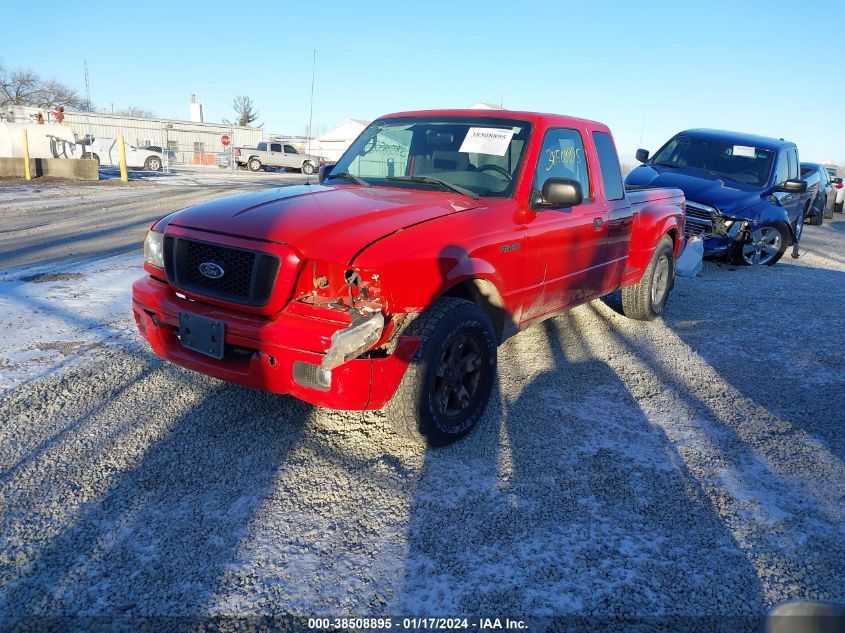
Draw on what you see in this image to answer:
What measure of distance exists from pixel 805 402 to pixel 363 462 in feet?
10.2

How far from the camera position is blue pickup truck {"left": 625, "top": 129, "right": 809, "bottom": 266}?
29.4ft

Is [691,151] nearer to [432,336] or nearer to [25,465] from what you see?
[432,336]

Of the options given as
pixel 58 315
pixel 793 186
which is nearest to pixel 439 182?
pixel 58 315

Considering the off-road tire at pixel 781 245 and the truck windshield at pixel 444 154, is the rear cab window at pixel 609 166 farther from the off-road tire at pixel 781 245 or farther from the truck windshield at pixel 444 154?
the off-road tire at pixel 781 245

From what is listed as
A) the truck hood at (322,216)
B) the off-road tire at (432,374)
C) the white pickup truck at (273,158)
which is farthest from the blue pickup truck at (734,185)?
the white pickup truck at (273,158)

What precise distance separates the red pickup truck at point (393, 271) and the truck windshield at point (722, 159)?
6180 mm

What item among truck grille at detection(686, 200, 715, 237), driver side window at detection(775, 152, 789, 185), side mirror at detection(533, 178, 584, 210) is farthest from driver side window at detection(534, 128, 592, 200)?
driver side window at detection(775, 152, 789, 185)

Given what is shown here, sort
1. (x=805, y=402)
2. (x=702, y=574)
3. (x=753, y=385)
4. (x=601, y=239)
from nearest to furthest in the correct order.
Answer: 1. (x=702, y=574)
2. (x=805, y=402)
3. (x=753, y=385)
4. (x=601, y=239)

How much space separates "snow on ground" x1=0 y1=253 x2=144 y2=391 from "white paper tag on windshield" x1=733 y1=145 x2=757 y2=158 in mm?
8799

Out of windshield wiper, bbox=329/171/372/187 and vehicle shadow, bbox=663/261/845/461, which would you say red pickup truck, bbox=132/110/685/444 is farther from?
vehicle shadow, bbox=663/261/845/461

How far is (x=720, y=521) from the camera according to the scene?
2832 millimetres

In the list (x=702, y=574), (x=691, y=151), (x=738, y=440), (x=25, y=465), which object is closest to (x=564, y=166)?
(x=738, y=440)

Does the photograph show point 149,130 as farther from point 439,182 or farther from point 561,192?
point 561,192

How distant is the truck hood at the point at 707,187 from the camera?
8.93 meters
